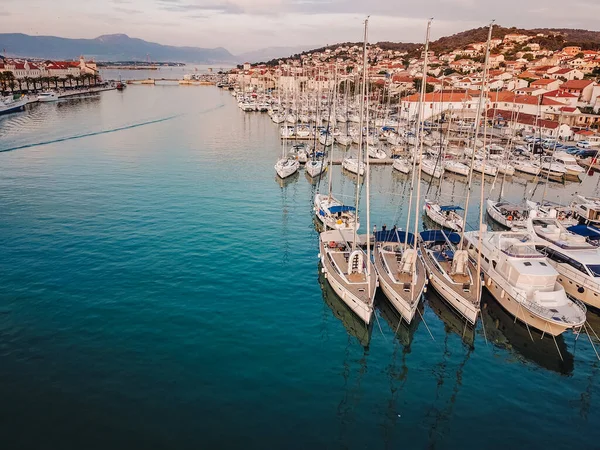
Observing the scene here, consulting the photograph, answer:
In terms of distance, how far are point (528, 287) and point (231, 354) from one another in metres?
16.9

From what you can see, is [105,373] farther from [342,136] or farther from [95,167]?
[342,136]

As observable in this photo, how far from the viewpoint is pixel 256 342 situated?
71.4ft

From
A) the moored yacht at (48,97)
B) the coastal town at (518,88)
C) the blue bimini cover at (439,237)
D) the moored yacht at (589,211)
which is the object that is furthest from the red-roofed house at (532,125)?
the moored yacht at (48,97)

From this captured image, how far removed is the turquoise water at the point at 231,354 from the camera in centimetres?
1642

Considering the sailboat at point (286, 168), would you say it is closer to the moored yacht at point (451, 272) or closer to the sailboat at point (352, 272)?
the sailboat at point (352, 272)

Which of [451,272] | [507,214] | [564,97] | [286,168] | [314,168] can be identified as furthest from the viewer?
[564,97]

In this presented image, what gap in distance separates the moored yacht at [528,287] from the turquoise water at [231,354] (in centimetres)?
105

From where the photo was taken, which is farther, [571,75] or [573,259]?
[571,75]

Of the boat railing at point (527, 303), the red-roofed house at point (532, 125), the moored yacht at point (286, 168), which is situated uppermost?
the red-roofed house at point (532, 125)

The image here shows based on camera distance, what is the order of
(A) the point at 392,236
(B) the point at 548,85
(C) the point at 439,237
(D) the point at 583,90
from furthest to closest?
(B) the point at 548,85, (D) the point at 583,90, (A) the point at 392,236, (C) the point at 439,237

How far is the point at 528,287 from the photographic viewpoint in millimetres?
23734

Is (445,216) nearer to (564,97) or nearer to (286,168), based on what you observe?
(286,168)

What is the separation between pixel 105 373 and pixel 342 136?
219ft

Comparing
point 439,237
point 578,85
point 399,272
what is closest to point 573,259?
point 439,237
